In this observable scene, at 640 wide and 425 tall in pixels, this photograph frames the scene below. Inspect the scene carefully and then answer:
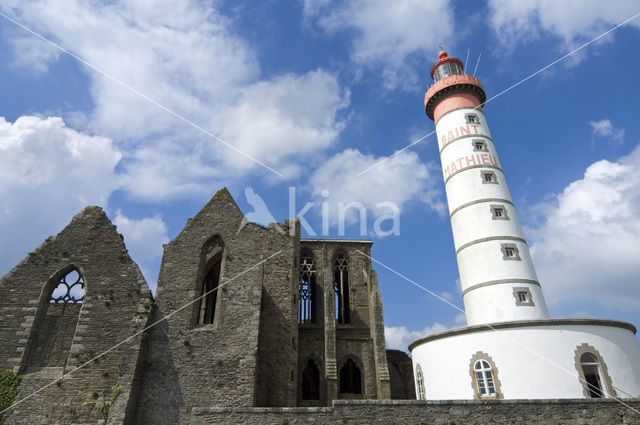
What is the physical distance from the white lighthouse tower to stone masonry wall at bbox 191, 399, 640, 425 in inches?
78.7

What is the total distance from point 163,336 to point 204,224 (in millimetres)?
4881

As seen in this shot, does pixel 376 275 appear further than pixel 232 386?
Yes

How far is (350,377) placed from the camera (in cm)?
2484

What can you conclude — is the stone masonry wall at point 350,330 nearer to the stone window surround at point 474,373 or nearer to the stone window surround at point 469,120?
the stone window surround at point 474,373

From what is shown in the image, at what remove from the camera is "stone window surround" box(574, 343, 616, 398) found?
526 inches

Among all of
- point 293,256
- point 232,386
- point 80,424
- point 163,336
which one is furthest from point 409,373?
point 80,424

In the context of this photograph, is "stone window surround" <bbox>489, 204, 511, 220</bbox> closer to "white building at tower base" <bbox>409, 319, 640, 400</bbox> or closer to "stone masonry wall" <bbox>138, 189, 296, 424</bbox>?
"white building at tower base" <bbox>409, 319, 640, 400</bbox>

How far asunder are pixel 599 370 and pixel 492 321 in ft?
14.7

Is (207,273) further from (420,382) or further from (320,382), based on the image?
(420,382)

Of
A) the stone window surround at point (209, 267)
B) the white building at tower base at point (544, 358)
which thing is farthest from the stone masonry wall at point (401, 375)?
the stone window surround at point (209, 267)

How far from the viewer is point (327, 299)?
24.8 m

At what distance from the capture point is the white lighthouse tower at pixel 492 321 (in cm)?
1385

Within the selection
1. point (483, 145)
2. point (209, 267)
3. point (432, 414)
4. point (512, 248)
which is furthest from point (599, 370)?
point (209, 267)

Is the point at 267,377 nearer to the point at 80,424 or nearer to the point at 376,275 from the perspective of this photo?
the point at 80,424
